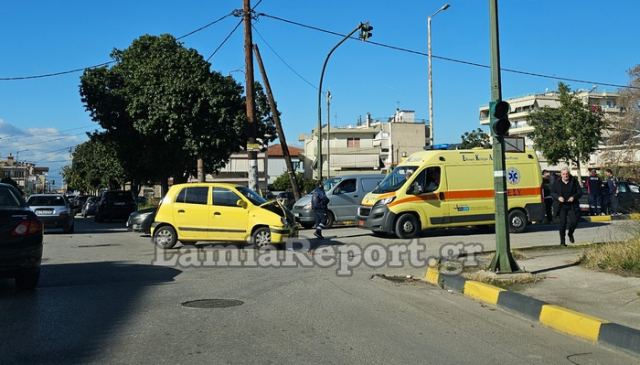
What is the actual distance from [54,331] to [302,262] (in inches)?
249

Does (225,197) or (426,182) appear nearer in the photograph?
(225,197)

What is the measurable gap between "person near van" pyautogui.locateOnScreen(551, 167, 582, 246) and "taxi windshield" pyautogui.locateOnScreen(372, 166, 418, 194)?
172 inches

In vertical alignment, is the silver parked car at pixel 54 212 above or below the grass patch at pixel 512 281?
above

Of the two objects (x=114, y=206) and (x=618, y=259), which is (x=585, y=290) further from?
(x=114, y=206)

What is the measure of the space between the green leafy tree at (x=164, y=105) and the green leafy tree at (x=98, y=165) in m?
3.15

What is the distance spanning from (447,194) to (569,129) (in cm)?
2741

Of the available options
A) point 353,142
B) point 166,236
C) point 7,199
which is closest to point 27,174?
point 353,142

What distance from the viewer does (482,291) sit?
8.33 meters

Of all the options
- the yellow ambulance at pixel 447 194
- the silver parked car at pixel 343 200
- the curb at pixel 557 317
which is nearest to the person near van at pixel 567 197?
the yellow ambulance at pixel 447 194

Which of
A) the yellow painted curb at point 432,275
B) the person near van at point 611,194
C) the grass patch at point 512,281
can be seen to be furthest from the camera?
the person near van at point 611,194

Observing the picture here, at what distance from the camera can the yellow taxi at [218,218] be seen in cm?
1372

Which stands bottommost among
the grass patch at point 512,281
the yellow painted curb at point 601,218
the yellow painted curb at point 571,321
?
the yellow painted curb at point 571,321

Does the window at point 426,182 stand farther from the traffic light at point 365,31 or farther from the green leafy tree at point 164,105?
the green leafy tree at point 164,105

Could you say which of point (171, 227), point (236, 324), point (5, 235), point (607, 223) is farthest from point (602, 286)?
point (607, 223)
